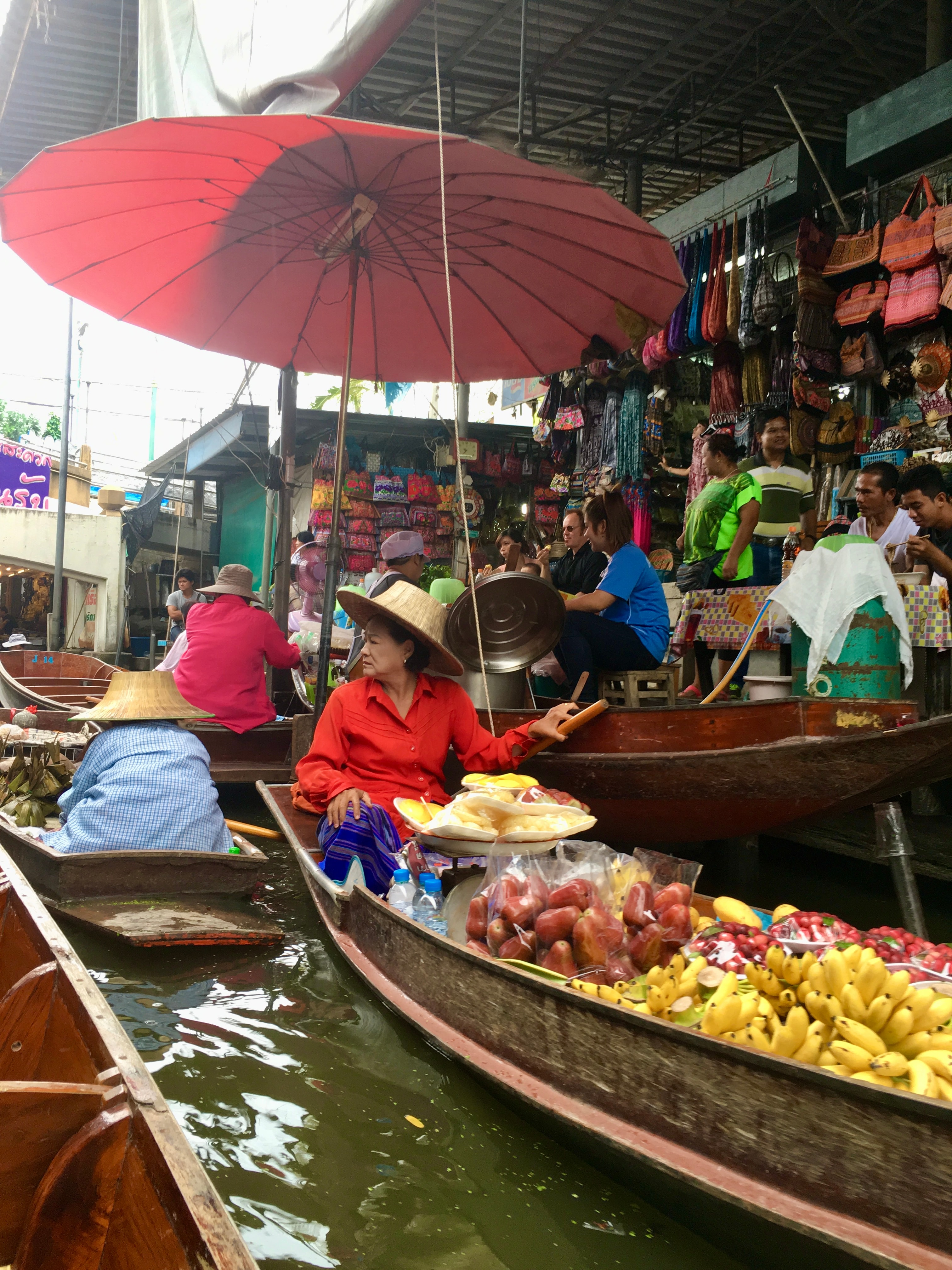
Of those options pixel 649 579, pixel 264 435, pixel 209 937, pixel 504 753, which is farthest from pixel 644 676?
pixel 264 435

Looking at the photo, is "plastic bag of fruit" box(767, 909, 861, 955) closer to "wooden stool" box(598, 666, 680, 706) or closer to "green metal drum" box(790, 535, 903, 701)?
"green metal drum" box(790, 535, 903, 701)

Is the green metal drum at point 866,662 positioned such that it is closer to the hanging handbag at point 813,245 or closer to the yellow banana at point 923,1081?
the yellow banana at point 923,1081

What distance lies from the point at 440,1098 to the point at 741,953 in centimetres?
90

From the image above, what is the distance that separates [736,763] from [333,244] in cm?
313

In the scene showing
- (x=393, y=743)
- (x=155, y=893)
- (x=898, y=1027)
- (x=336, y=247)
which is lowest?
(x=155, y=893)

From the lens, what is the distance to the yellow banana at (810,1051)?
1808 millimetres

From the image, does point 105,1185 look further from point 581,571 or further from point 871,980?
point 581,571

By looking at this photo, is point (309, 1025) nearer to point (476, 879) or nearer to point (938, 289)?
point (476, 879)

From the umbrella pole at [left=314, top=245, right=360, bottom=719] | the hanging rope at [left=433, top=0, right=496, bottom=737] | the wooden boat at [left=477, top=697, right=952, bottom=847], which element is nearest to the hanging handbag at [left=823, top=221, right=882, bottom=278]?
the hanging rope at [left=433, top=0, right=496, bottom=737]

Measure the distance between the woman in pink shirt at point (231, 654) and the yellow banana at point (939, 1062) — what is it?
5.20m

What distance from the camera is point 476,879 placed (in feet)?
10.5

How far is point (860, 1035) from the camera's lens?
1814 millimetres

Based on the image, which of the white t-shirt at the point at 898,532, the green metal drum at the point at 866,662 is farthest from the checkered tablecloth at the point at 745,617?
the white t-shirt at the point at 898,532

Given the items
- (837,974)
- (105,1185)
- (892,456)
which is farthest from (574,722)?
(892,456)
